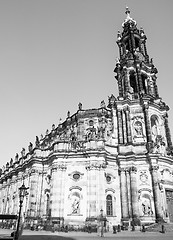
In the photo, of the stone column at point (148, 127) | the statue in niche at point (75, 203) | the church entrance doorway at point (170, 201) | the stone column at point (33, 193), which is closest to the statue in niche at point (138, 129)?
the stone column at point (148, 127)

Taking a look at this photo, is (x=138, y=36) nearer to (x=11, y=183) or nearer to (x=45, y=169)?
(x=45, y=169)

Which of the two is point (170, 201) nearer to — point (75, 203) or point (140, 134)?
point (140, 134)

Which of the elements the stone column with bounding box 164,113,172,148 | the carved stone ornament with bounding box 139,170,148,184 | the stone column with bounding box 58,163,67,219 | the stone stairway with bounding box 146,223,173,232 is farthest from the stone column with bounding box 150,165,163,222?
the stone column with bounding box 58,163,67,219

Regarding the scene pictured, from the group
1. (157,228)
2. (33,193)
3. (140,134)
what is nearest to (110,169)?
(140,134)

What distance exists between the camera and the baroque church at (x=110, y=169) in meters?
28.7

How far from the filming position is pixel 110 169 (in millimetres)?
31766

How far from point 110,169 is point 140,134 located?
297 inches

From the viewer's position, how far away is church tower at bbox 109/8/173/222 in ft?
98.0

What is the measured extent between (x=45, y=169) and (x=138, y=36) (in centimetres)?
3186

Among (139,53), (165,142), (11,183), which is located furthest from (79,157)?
(139,53)

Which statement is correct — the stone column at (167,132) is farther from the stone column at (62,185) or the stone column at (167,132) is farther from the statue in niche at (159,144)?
the stone column at (62,185)

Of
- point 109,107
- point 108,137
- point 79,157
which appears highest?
point 109,107

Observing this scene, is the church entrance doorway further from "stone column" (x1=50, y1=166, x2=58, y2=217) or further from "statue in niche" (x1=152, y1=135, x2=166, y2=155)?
"stone column" (x1=50, y1=166, x2=58, y2=217)

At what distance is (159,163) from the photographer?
32750 millimetres
